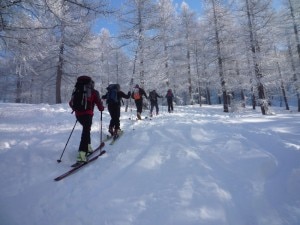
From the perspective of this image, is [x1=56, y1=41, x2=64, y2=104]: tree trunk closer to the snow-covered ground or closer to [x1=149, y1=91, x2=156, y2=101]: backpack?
[x1=149, y1=91, x2=156, y2=101]: backpack

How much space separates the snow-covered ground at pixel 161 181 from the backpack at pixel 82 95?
1.40 meters

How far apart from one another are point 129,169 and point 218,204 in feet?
6.98

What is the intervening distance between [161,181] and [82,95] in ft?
9.75

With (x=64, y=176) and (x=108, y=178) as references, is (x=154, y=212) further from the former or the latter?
(x=64, y=176)

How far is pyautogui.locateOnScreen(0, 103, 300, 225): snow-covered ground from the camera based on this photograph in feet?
12.4

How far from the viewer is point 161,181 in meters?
4.72

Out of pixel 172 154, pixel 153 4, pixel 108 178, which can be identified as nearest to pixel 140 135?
pixel 172 154

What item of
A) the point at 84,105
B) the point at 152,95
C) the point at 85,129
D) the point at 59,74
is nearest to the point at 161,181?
the point at 85,129

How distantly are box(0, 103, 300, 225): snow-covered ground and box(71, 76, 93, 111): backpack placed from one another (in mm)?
1400

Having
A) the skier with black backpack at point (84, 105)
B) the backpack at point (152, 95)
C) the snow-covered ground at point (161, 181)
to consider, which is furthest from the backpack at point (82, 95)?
the backpack at point (152, 95)

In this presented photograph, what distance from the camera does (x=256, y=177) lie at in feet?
15.7

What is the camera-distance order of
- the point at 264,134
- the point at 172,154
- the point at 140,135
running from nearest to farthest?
1. the point at 172,154
2. the point at 264,134
3. the point at 140,135

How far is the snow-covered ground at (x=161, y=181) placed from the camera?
3.79 m

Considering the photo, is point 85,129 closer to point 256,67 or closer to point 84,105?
point 84,105
